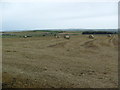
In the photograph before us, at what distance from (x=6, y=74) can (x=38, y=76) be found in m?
1.21

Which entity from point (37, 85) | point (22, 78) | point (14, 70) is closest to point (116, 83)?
point (37, 85)

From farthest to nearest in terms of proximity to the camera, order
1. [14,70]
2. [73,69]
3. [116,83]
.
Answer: [73,69]
[14,70]
[116,83]

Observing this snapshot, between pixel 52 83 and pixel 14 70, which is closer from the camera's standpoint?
pixel 52 83

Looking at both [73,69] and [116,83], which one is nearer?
[116,83]

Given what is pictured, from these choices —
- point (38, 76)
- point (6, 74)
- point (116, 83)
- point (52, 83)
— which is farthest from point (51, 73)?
point (116, 83)

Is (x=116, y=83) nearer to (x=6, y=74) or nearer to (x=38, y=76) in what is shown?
(x=38, y=76)

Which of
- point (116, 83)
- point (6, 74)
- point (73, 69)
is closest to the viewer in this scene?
point (116, 83)

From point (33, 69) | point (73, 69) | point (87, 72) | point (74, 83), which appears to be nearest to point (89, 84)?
point (74, 83)

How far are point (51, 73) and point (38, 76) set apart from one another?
0.66m

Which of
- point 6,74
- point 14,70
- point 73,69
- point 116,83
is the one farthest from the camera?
point 73,69

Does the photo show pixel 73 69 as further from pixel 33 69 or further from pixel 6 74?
pixel 6 74

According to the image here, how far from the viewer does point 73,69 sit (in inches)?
320

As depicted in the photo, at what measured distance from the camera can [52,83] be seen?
6.11 m

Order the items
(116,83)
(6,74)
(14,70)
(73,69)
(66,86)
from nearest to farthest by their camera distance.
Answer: (66,86) < (116,83) < (6,74) < (14,70) < (73,69)
